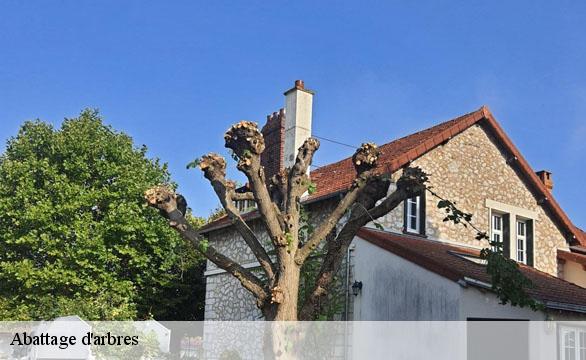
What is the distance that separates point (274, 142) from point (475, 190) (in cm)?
542

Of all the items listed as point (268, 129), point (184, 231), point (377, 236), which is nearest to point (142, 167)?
point (268, 129)

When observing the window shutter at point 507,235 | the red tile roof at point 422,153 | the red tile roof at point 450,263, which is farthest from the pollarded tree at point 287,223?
the window shutter at point 507,235

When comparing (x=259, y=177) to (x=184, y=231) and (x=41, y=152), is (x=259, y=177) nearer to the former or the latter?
(x=184, y=231)

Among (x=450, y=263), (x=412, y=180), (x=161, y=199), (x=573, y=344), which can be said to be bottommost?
(x=573, y=344)

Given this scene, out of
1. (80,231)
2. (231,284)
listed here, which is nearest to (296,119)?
(231,284)

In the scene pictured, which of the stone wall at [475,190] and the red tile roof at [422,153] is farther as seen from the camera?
the stone wall at [475,190]

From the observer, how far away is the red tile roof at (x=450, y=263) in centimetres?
1198

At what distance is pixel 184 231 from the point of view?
977 centimetres

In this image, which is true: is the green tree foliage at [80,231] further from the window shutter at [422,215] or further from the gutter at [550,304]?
the gutter at [550,304]

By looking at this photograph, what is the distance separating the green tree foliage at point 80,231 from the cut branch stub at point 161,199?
31.9 ft

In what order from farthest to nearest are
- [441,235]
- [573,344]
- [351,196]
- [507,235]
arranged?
[507,235] < [441,235] < [573,344] < [351,196]

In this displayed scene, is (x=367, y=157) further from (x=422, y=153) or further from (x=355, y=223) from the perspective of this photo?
(x=422, y=153)

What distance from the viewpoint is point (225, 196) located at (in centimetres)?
1000

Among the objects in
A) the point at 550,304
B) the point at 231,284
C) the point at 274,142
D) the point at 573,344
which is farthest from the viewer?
the point at 231,284
